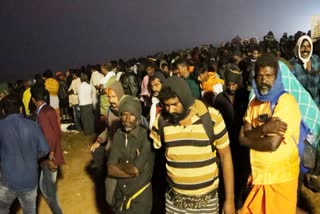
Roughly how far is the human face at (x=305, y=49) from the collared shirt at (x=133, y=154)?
2837mm

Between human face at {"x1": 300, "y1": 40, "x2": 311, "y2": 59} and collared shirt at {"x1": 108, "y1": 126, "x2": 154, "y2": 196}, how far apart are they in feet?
9.31

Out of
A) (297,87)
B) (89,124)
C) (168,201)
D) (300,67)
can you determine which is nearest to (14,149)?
(168,201)

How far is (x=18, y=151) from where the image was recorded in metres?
4.55

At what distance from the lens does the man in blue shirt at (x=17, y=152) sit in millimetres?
4496

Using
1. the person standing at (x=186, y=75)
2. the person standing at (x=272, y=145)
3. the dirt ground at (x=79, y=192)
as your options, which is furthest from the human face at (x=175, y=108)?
the person standing at (x=186, y=75)

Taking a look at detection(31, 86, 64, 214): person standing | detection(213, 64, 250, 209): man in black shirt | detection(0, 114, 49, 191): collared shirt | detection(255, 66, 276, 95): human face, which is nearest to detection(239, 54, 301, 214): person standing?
detection(255, 66, 276, 95): human face

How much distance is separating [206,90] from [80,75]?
579 cm

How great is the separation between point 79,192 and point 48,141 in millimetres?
2006

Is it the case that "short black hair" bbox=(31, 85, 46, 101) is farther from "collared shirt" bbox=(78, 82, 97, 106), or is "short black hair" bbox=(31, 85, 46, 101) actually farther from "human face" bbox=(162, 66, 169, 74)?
"collared shirt" bbox=(78, 82, 97, 106)

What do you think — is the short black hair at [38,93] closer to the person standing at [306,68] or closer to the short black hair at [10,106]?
the short black hair at [10,106]

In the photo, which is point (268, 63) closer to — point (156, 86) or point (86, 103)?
point (156, 86)

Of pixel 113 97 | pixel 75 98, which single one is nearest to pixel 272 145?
pixel 113 97

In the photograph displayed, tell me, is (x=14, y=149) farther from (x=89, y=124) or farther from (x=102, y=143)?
(x=89, y=124)

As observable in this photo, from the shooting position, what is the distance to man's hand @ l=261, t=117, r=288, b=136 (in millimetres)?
3238
